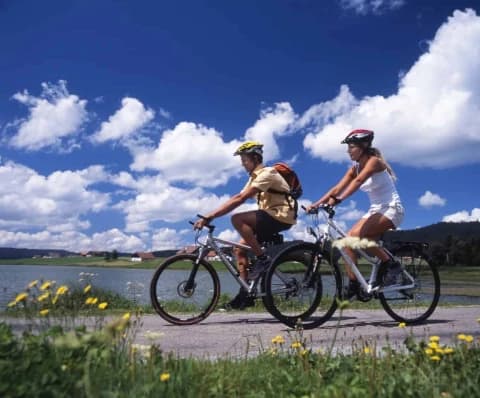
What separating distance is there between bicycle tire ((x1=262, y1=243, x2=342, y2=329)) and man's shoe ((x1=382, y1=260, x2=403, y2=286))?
0.69 meters

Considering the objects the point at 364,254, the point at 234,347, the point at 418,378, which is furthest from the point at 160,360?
the point at 364,254

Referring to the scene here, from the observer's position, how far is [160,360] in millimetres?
3148

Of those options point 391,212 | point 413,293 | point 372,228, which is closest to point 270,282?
point 372,228

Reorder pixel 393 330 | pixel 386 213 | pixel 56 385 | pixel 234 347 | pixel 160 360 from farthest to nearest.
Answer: pixel 386 213
pixel 393 330
pixel 234 347
pixel 160 360
pixel 56 385

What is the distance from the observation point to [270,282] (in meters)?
6.48

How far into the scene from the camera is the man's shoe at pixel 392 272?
6.86m

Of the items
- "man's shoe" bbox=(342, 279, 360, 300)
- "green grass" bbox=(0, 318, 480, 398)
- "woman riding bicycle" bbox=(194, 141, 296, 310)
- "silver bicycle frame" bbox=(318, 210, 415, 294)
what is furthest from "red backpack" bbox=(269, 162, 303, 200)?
"green grass" bbox=(0, 318, 480, 398)

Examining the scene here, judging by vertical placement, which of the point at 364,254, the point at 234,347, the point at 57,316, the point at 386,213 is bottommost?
the point at 234,347

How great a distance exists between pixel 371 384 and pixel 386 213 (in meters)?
4.11

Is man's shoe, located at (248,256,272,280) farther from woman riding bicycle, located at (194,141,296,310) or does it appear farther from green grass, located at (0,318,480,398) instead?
green grass, located at (0,318,480,398)

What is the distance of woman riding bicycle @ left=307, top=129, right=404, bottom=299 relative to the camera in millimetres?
6688

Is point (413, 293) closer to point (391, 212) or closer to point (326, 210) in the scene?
point (391, 212)

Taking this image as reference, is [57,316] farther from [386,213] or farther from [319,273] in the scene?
[386,213]

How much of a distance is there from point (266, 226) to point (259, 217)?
15 cm
